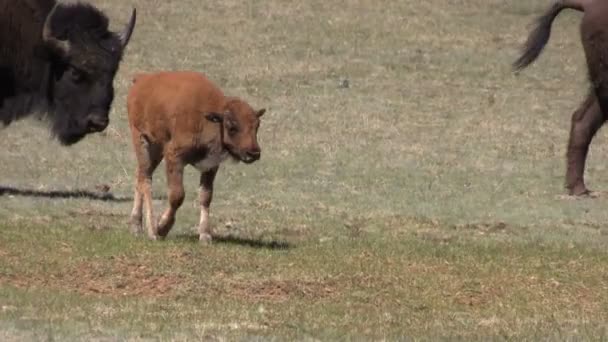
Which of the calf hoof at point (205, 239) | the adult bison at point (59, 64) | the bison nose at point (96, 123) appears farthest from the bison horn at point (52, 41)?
the calf hoof at point (205, 239)

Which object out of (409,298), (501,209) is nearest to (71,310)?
(409,298)

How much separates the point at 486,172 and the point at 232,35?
34.2 ft

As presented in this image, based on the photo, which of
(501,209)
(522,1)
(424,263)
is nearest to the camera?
(424,263)

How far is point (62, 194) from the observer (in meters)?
16.8

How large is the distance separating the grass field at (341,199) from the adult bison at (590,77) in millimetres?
459

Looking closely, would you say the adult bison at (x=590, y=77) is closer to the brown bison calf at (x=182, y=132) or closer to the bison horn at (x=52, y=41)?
the bison horn at (x=52, y=41)

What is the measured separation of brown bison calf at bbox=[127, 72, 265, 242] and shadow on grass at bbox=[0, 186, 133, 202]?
316cm

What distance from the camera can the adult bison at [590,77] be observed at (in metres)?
18.0

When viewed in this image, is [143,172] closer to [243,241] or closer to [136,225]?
[136,225]

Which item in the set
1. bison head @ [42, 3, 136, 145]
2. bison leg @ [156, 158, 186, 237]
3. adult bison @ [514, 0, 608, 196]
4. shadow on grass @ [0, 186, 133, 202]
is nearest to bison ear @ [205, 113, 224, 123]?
bison leg @ [156, 158, 186, 237]

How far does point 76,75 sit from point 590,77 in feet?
19.2

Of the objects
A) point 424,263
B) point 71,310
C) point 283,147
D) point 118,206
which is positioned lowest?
point 283,147

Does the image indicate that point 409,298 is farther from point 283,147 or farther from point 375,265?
point 283,147

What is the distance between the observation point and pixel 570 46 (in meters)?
29.9
